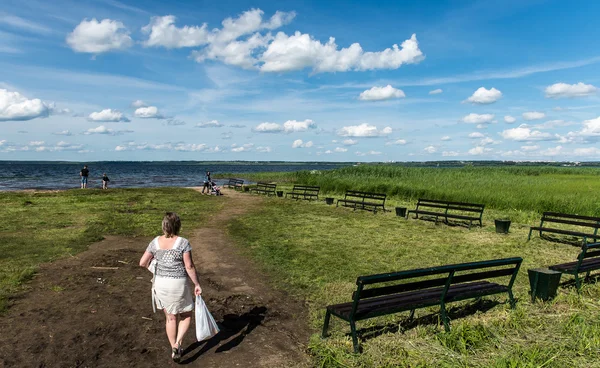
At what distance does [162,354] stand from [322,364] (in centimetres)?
201

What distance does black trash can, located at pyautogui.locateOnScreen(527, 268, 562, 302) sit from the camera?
20.8 feet

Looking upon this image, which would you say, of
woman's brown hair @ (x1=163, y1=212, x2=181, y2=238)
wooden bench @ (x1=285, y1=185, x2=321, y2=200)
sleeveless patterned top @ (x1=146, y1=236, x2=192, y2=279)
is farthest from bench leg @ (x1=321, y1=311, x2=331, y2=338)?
wooden bench @ (x1=285, y1=185, x2=321, y2=200)

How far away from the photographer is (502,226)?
44.3 ft

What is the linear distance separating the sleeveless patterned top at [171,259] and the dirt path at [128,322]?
1.10m

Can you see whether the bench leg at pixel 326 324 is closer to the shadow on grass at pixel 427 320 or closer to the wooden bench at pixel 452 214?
the shadow on grass at pixel 427 320

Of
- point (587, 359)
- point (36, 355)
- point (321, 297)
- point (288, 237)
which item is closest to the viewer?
point (587, 359)

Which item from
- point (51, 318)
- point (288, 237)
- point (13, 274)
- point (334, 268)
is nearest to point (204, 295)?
point (51, 318)

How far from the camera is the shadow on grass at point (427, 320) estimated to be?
5449 millimetres

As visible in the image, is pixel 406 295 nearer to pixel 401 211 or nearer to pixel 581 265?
pixel 581 265

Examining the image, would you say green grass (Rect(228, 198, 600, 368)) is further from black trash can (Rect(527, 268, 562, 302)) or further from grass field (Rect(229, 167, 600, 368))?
black trash can (Rect(527, 268, 562, 302))

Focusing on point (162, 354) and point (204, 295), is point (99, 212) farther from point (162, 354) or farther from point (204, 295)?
point (162, 354)

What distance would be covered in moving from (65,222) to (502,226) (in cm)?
1575

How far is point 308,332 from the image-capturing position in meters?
5.67

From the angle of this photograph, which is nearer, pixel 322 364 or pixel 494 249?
pixel 322 364
